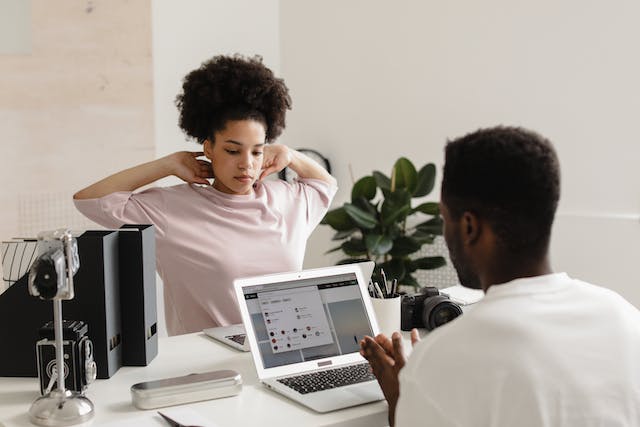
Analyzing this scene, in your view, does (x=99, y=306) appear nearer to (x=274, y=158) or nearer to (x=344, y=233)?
(x=274, y=158)

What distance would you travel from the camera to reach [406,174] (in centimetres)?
368

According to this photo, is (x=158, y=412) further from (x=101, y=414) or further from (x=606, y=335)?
(x=606, y=335)

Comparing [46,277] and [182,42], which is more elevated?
[182,42]

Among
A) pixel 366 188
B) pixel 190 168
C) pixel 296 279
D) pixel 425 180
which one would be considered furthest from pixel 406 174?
pixel 296 279

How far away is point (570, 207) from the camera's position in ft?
11.2

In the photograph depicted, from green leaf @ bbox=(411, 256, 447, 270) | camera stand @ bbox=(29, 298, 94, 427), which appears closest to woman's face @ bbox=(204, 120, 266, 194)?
camera stand @ bbox=(29, 298, 94, 427)

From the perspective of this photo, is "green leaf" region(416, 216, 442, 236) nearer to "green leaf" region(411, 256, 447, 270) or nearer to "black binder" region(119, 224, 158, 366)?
"green leaf" region(411, 256, 447, 270)

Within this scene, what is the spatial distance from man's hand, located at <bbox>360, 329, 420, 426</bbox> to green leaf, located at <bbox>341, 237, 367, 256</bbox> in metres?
2.08

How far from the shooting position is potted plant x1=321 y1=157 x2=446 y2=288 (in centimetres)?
362

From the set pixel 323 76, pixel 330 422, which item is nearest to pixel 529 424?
pixel 330 422

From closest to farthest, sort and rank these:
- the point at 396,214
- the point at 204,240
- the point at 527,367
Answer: the point at 527,367, the point at 204,240, the point at 396,214

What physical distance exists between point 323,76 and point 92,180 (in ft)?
4.57

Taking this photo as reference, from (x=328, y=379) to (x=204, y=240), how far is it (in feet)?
2.47

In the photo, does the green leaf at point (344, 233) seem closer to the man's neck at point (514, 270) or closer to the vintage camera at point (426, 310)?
the vintage camera at point (426, 310)
